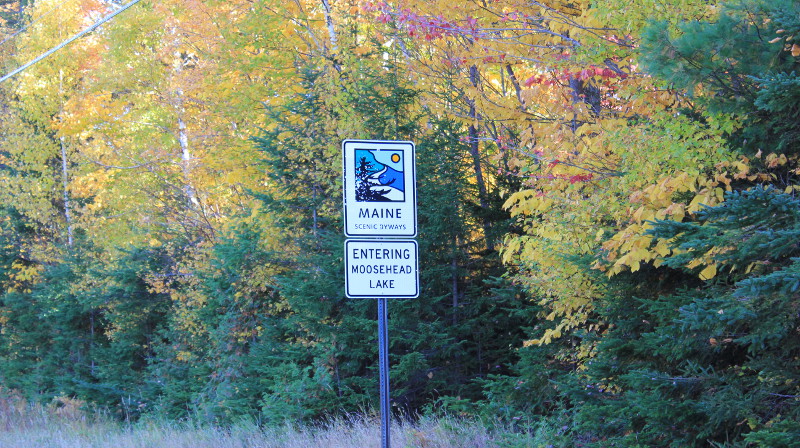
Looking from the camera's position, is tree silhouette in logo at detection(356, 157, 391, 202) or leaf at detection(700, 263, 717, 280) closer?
tree silhouette in logo at detection(356, 157, 391, 202)

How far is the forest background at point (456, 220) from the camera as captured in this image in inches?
265

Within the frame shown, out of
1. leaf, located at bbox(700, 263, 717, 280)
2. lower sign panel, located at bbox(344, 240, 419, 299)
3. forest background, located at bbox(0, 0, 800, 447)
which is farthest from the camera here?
leaf, located at bbox(700, 263, 717, 280)

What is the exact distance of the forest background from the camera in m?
6.73

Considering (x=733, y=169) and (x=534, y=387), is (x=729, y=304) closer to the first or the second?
(x=733, y=169)

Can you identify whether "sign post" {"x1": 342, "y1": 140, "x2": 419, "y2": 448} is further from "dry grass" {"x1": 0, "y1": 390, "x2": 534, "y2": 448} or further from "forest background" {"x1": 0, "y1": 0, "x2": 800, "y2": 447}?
"dry grass" {"x1": 0, "y1": 390, "x2": 534, "y2": 448}

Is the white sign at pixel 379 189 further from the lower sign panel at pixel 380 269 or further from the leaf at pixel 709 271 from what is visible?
the leaf at pixel 709 271

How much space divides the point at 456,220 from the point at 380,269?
6.57 meters

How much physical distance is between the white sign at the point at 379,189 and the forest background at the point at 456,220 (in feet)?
6.45

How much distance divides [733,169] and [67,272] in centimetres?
2309

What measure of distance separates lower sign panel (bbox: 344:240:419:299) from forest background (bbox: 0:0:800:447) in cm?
194

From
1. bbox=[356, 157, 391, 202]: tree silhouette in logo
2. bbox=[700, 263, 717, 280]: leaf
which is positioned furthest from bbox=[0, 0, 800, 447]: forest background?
bbox=[356, 157, 391, 202]: tree silhouette in logo

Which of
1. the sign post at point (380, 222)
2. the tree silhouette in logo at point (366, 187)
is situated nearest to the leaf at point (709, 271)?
the sign post at point (380, 222)

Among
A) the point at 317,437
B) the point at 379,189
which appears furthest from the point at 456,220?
the point at 379,189

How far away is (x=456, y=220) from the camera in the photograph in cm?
1255
